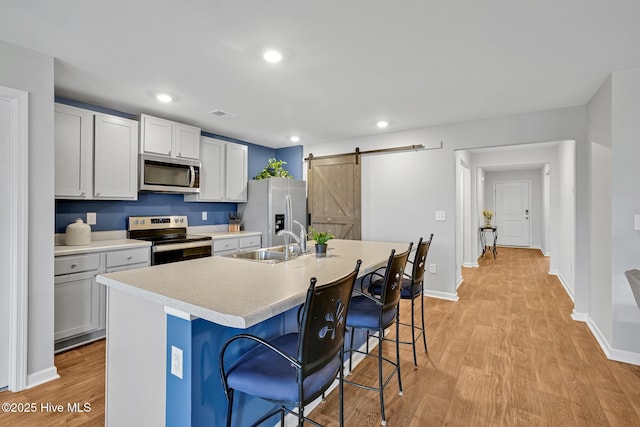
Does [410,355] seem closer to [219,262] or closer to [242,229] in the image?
[219,262]

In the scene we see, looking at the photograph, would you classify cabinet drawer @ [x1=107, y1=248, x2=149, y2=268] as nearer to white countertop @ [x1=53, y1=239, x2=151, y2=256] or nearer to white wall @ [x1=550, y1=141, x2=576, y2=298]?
white countertop @ [x1=53, y1=239, x2=151, y2=256]

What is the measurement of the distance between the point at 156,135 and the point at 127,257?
1.44 metres

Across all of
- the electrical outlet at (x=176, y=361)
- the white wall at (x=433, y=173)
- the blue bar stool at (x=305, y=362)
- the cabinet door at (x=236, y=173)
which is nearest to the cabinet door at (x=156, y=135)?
the cabinet door at (x=236, y=173)

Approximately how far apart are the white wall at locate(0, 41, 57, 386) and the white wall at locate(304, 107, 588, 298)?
3745 mm

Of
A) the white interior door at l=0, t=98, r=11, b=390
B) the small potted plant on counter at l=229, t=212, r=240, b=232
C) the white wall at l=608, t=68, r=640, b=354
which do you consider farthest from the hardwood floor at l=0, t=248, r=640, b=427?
the small potted plant on counter at l=229, t=212, r=240, b=232

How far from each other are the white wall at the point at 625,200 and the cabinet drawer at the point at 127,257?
170 inches

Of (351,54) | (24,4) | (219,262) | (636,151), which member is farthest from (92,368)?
(636,151)

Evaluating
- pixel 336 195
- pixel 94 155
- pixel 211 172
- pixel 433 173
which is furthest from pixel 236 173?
pixel 433 173

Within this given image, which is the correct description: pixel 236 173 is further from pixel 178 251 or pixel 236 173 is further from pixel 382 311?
→ pixel 382 311

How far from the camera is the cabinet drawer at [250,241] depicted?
4.51 meters

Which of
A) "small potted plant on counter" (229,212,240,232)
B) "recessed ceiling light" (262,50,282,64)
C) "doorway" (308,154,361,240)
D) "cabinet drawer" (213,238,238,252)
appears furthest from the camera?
"doorway" (308,154,361,240)

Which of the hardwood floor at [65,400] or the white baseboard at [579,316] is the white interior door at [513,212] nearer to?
the white baseboard at [579,316]

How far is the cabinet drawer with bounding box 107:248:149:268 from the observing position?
10.0 ft

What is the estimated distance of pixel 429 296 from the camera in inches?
176
